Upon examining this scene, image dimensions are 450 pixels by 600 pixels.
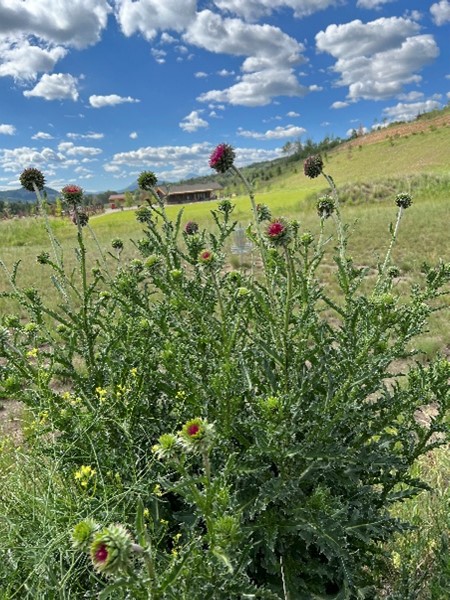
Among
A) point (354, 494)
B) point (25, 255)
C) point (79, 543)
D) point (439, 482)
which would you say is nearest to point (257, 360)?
point (354, 494)

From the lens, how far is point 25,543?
1.67 metres

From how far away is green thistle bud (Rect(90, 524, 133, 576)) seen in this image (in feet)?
2.87

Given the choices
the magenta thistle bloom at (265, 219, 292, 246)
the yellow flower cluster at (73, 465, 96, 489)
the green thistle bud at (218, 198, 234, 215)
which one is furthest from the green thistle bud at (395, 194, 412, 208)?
the yellow flower cluster at (73, 465, 96, 489)

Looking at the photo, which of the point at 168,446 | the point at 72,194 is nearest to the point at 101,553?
the point at 168,446

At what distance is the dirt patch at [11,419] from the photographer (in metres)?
3.48

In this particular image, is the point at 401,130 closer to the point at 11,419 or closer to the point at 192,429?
the point at 11,419

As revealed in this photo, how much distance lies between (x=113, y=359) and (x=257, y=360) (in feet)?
2.12

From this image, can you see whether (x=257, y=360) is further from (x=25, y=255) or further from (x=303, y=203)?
(x=303, y=203)

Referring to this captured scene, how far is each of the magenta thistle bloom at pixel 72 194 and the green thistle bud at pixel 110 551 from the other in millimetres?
1619

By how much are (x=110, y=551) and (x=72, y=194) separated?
1.68 m

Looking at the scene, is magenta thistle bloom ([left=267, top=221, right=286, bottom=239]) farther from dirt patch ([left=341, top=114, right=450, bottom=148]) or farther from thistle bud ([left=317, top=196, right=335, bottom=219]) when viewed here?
dirt patch ([left=341, top=114, right=450, bottom=148])

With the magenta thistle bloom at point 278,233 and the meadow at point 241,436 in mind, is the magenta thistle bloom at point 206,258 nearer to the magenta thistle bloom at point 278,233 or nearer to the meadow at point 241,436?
the meadow at point 241,436

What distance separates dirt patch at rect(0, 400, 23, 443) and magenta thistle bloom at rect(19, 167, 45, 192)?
1.86 meters

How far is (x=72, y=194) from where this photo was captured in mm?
2150
